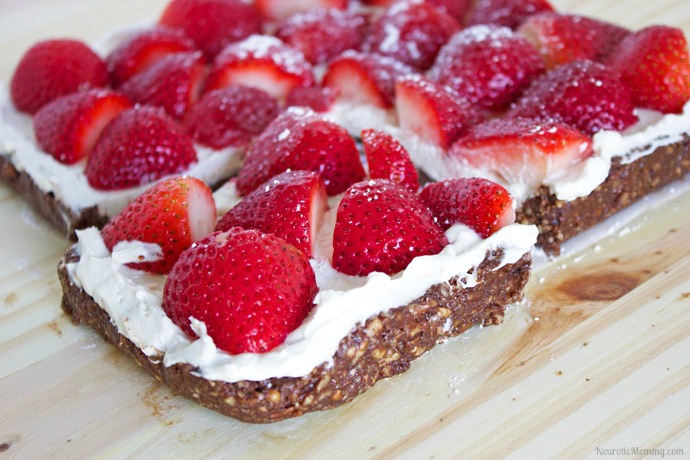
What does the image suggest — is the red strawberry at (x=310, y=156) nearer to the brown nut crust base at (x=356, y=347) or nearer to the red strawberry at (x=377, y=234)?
the red strawberry at (x=377, y=234)

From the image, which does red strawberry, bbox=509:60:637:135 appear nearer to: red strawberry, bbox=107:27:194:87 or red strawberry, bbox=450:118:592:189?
red strawberry, bbox=450:118:592:189

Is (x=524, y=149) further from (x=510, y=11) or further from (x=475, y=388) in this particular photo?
(x=510, y=11)

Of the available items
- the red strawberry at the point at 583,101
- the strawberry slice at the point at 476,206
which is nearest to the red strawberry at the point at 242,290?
the strawberry slice at the point at 476,206

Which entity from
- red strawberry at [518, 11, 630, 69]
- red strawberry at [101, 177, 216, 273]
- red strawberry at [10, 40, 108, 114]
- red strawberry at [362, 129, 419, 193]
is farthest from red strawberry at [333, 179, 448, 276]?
red strawberry at [10, 40, 108, 114]

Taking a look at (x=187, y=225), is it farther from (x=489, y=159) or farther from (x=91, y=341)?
(x=489, y=159)

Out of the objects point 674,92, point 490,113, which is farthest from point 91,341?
point 674,92

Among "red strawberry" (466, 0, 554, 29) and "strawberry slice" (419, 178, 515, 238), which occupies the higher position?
"red strawberry" (466, 0, 554, 29)
